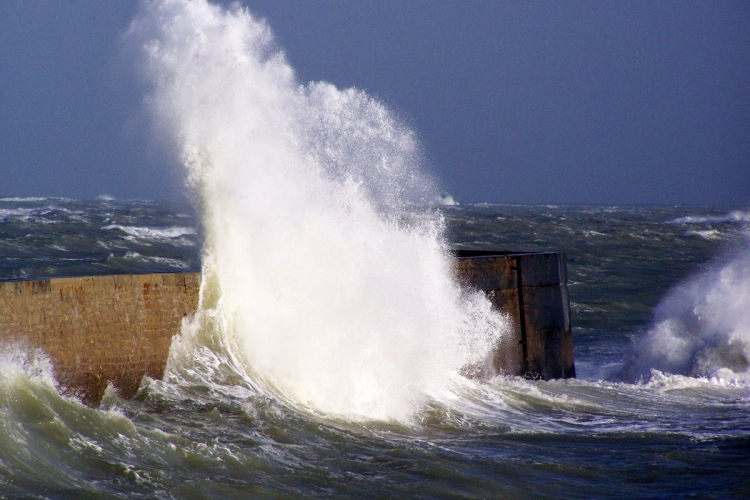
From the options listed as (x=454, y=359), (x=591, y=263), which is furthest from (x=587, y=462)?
(x=591, y=263)

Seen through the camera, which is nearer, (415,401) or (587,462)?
(587,462)

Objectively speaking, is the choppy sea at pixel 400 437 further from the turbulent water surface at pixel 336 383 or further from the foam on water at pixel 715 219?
the foam on water at pixel 715 219

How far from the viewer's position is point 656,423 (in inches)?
332

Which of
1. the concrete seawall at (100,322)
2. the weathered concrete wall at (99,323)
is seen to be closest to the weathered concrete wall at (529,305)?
the concrete seawall at (100,322)

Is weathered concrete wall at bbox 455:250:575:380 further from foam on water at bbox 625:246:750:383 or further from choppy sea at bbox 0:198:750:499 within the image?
foam on water at bbox 625:246:750:383

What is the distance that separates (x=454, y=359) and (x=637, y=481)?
3.58m

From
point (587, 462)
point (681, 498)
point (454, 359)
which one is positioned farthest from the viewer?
point (454, 359)

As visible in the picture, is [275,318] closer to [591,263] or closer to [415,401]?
[415,401]

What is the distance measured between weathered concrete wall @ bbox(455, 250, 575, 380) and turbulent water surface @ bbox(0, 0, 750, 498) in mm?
224

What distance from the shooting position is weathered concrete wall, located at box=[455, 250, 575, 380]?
1022cm

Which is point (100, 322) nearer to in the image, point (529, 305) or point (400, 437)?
point (400, 437)

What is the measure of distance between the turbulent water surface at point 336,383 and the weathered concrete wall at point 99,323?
0.48 feet

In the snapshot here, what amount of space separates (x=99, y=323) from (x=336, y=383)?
2250 mm

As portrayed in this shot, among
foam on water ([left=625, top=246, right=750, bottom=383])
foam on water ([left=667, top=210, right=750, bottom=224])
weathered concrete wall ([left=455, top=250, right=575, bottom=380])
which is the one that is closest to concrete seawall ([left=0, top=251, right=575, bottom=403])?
weathered concrete wall ([left=455, top=250, right=575, bottom=380])
